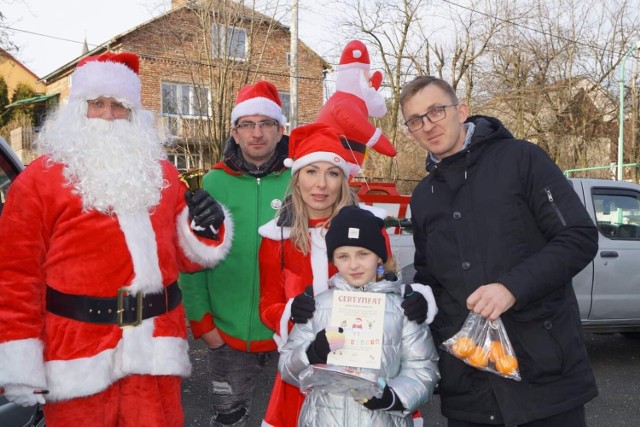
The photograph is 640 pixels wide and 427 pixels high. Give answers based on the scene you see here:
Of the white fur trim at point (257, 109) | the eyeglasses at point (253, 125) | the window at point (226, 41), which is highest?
the window at point (226, 41)

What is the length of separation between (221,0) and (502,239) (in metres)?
11.8

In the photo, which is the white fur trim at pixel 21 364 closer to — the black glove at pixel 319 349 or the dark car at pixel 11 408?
the dark car at pixel 11 408

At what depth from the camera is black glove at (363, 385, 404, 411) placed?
2.27m

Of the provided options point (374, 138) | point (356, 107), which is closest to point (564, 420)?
point (374, 138)

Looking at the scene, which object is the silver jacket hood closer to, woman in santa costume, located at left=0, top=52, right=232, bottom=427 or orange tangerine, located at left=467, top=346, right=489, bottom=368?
orange tangerine, located at left=467, top=346, right=489, bottom=368

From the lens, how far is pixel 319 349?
2354 mm

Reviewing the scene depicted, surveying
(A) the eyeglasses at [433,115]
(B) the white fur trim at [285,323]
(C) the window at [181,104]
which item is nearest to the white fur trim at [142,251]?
(B) the white fur trim at [285,323]

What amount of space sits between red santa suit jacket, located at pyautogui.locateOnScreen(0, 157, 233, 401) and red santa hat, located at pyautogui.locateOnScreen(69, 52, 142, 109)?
1.28ft

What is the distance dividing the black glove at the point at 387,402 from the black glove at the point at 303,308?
424 millimetres

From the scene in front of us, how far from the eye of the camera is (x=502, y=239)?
91.9 inches

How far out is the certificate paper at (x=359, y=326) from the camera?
2357 millimetres

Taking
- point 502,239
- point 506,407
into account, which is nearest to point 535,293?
point 502,239

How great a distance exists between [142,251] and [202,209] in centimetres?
34

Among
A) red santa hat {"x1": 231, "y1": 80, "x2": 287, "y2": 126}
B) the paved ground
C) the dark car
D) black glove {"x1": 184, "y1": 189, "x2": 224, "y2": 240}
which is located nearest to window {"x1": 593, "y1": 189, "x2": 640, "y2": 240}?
the paved ground
